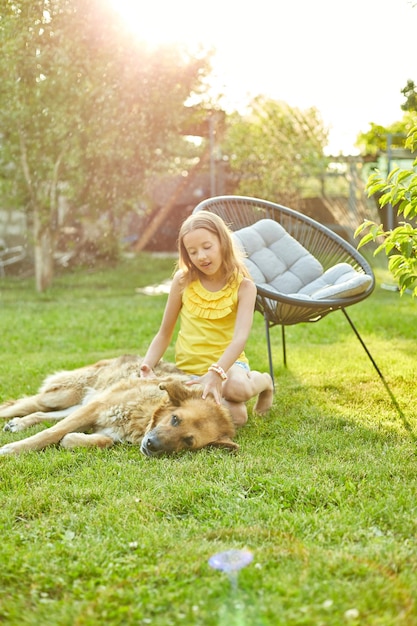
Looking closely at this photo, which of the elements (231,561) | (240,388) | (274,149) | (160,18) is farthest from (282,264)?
(274,149)

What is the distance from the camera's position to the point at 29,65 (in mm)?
9625

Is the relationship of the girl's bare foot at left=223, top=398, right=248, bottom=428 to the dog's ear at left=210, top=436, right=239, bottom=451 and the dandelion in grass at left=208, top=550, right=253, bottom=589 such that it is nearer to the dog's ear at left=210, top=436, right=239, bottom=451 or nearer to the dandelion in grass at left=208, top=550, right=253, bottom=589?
the dog's ear at left=210, top=436, right=239, bottom=451

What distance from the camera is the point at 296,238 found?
18.1 feet

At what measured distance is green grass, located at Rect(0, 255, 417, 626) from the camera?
73.2 inches

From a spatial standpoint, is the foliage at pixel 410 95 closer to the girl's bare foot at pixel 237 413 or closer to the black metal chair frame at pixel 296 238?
the black metal chair frame at pixel 296 238

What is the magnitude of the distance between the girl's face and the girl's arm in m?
0.27

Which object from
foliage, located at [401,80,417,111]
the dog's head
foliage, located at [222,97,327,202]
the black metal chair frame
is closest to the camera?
the dog's head

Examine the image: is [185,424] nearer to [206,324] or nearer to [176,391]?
[176,391]

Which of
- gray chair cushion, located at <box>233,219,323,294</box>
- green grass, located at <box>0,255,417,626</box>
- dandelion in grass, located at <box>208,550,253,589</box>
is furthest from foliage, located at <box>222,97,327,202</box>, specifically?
dandelion in grass, located at <box>208,550,253,589</box>

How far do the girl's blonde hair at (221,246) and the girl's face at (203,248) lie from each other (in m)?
0.03

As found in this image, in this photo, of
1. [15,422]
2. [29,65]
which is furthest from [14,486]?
[29,65]

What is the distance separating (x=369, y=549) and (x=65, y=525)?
3.34 ft

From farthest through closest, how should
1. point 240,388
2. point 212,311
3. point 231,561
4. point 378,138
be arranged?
point 378,138 → point 212,311 → point 240,388 → point 231,561

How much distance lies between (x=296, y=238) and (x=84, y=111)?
231 inches
